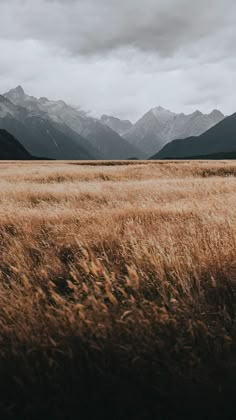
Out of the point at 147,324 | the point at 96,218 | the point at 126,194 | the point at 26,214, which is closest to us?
the point at 147,324

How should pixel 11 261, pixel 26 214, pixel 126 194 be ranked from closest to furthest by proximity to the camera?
pixel 11 261 < pixel 26 214 < pixel 126 194

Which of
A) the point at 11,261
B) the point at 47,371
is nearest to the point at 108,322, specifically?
the point at 47,371

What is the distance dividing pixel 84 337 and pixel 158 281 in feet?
3.65

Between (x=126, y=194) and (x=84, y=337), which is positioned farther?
(x=126, y=194)

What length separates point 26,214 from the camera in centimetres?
757

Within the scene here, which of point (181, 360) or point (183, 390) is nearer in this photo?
point (183, 390)

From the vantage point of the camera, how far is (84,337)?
9.78ft

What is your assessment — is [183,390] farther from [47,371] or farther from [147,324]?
[47,371]

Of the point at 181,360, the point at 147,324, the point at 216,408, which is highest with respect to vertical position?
the point at 147,324

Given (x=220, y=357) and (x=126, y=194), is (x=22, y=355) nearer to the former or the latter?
(x=220, y=357)

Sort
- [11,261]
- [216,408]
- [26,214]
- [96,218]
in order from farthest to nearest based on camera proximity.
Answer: [26,214] → [96,218] → [11,261] → [216,408]

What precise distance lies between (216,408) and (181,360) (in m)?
0.39

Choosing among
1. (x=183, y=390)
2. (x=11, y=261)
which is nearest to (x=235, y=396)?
(x=183, y=390)

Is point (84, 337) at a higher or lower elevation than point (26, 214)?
lower
